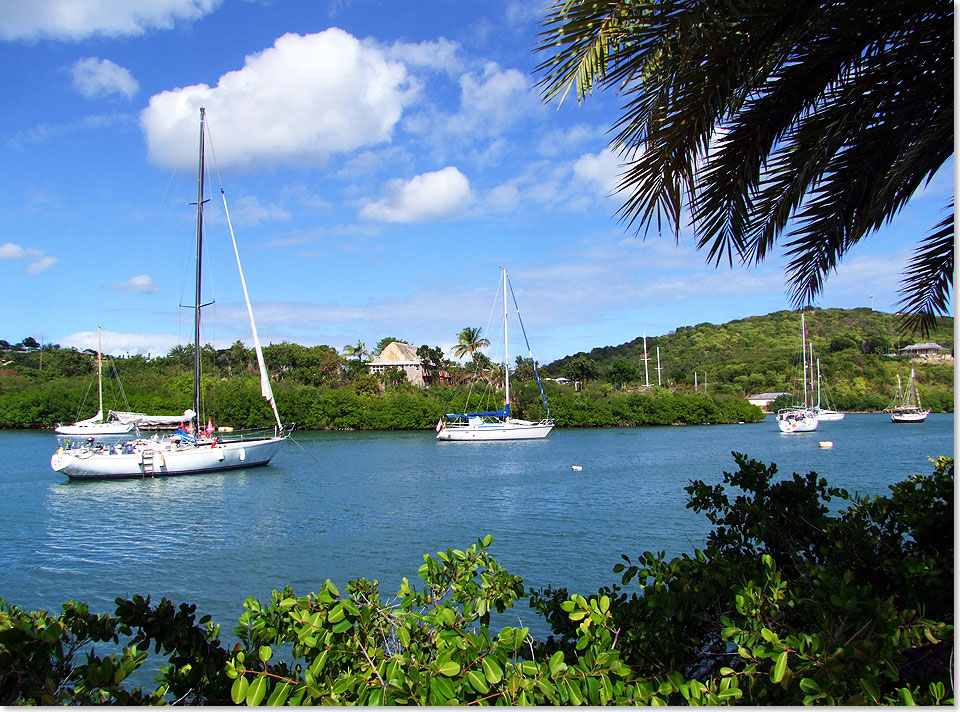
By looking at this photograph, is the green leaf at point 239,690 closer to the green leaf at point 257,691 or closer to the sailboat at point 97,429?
the green leaf at point 257,691

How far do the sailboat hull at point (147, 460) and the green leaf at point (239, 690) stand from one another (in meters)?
23.4

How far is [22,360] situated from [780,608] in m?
51.1

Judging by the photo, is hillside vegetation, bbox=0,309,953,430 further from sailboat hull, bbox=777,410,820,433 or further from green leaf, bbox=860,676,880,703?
green leaf, bbox=860,676,880,703

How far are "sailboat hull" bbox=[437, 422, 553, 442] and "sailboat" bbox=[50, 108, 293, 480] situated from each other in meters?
15.5

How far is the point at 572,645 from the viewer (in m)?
3.01

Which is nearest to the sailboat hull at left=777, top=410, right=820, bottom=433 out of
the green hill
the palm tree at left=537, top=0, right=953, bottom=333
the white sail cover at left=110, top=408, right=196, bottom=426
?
the green hill

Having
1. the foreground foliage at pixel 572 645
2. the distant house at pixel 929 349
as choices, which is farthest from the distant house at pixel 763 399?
the foreground foliage at pixel 572 645

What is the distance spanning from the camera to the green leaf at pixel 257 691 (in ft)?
6.48

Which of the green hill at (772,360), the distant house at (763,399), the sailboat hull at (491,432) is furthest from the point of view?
the distant house at (763,399)

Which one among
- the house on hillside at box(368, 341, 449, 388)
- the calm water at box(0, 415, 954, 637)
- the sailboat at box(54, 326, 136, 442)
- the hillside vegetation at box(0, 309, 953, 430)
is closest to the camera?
the calm water at box(0, 415, 954, 637)

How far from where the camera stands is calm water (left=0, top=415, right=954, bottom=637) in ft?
33.6

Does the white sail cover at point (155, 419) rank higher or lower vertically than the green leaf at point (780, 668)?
higher

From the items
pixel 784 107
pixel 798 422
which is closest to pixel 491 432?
pixel 798 422

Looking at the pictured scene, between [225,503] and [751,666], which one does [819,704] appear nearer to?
[751,666]
